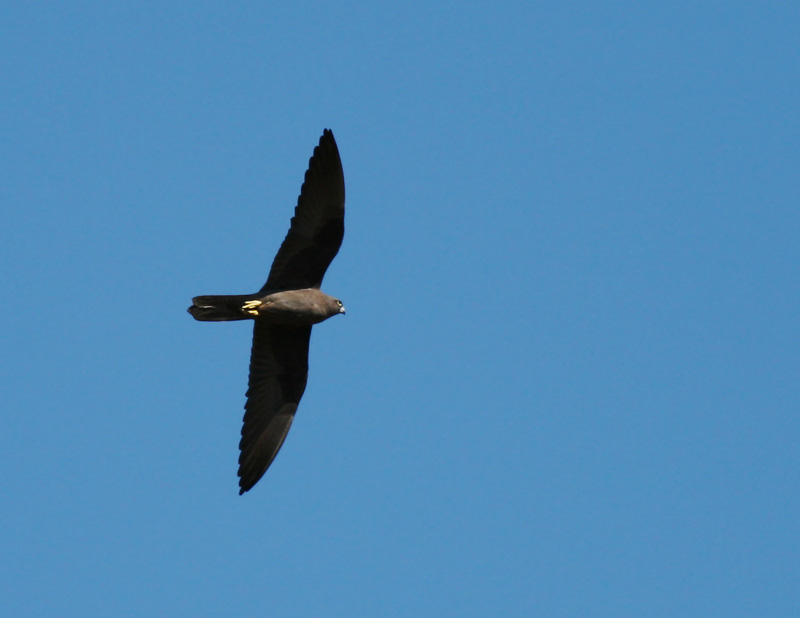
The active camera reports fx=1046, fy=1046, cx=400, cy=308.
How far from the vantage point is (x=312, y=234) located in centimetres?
1373

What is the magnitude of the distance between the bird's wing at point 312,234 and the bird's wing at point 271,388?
3.17 feet

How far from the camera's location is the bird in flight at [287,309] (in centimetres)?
1335

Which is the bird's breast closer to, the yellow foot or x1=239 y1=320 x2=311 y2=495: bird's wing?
the yellow foot

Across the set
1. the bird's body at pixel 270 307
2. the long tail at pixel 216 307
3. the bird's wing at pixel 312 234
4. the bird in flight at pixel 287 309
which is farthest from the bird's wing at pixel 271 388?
the long tail at pixel 216 307

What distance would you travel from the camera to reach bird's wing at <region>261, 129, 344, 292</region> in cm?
1371

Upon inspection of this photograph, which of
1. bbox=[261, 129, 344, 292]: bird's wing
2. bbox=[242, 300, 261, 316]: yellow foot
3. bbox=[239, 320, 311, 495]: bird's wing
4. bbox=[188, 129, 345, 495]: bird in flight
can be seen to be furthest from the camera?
bbox=[239, 320, 311, 495]: bird's wing

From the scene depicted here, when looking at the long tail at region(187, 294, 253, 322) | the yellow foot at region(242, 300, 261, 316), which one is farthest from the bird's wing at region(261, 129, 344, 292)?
the long tail at region(187, 294, 253, 322)

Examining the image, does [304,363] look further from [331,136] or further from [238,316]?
[331,136]

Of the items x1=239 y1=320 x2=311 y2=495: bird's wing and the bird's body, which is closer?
the bird's body

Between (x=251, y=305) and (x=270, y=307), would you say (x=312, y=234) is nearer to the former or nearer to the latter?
(x=270, y=307)

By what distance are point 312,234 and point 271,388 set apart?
7.66ft

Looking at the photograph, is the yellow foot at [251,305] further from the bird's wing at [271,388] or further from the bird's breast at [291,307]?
the bird's wing at [271,388]

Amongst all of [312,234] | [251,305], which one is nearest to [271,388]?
[251,305]

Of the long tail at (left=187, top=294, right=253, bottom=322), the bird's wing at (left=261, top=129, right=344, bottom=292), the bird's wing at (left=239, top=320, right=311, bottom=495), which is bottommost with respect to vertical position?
the bird's wing at (left=239, top=320, right=311, bottom=495)
